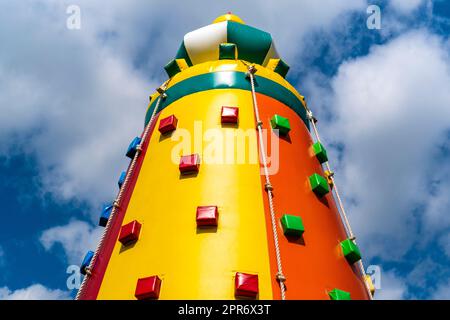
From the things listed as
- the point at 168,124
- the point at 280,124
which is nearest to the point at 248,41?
the point at 280,124

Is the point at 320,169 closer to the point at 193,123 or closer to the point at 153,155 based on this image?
the point at 193,123

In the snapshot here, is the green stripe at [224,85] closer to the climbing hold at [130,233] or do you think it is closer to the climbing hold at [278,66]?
the climbing hold at [278,66]

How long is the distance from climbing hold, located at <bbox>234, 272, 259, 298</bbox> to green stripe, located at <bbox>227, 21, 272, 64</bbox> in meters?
3.77

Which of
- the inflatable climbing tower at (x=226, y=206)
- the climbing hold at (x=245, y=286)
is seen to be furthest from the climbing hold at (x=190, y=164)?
the climbing hold at (x=245, y=286)

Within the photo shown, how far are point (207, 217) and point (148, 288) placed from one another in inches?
31.8

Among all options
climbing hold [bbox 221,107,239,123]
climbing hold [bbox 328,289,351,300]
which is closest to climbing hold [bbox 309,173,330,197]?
climbing hold [bbox 221,107,239,123]

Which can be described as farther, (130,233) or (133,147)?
(133,147)

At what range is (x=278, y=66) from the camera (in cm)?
713

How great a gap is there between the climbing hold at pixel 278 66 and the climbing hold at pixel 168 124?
2.02 metres

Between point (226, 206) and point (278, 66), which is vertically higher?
point (278, 66)

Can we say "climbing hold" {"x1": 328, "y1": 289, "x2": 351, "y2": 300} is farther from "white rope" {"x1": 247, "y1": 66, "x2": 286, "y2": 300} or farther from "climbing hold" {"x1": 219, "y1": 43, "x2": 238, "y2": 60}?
"climbing hold" {"x1": 219, "y1": 43, "x2": 238, "y2": 60}

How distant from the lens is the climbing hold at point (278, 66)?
280 inches

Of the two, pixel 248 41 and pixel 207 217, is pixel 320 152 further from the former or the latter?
pixel 207 217

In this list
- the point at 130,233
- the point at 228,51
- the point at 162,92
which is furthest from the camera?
the point at 228,51
